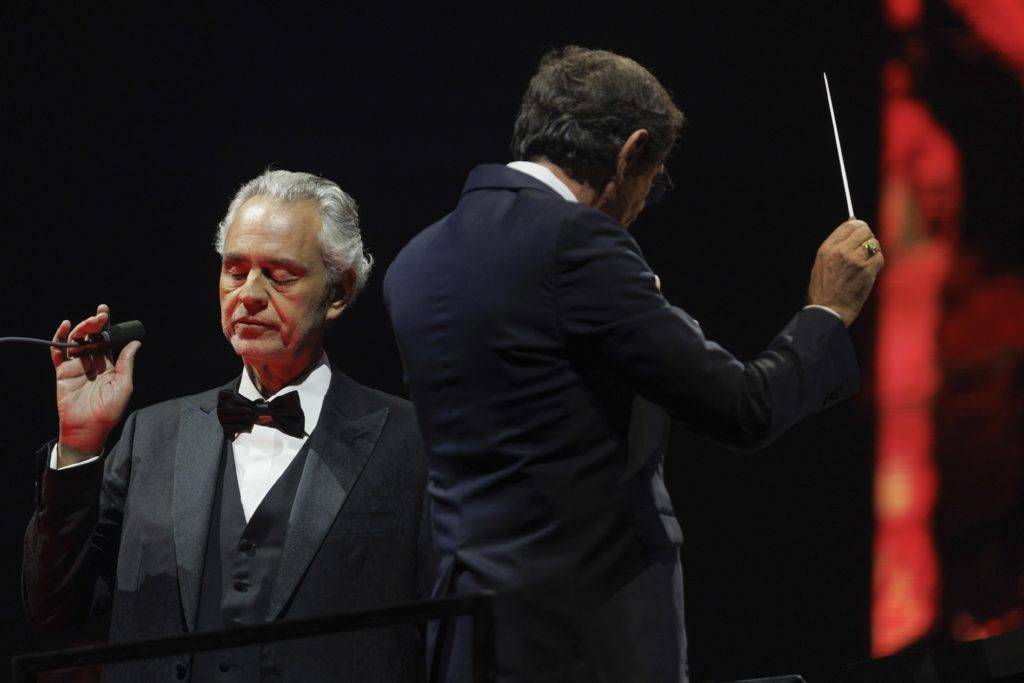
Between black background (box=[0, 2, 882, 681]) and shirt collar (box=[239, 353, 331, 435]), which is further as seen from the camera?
black background (box=[0, 2, 882, 681])

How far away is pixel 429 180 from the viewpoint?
270cm

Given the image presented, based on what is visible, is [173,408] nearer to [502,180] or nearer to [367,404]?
[367,404]

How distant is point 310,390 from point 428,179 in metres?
0.88

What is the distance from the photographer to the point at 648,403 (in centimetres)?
139

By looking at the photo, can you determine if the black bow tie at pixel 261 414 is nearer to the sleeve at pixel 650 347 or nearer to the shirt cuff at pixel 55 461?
the shirt cuff at pixel 55 461

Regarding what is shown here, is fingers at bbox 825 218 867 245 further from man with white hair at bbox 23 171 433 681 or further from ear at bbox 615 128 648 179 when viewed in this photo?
man with white hair at bbox 23 171 433 681

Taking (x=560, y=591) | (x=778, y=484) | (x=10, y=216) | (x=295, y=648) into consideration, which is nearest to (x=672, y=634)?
(x=560, y=591)

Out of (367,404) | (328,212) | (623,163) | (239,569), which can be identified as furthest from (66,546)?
(623,163)

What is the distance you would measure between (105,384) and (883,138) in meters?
1.86

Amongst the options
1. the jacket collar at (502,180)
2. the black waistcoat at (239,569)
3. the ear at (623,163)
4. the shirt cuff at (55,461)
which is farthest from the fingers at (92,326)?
the ear at (623,163)

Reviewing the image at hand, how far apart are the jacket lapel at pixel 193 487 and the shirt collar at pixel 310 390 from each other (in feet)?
0.16

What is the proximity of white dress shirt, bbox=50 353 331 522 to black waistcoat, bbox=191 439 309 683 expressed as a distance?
0.9 inches

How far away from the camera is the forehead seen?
191 cm

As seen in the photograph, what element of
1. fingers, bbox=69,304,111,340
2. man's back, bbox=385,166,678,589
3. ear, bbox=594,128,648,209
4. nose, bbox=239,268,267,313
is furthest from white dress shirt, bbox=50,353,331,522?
ear, bbox=594,128,648,209
